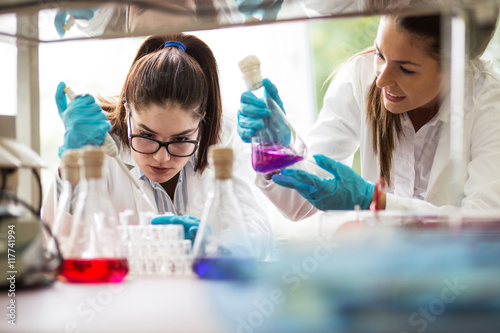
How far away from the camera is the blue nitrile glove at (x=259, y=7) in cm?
87

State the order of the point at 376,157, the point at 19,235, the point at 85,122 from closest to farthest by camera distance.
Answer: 1. the point at 19,235
2. the point at 85,122
3. the point at 376,157

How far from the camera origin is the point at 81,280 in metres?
0.84

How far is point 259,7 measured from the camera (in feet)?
2.89

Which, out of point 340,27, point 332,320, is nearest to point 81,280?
point 332,320

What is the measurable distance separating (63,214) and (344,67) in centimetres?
155

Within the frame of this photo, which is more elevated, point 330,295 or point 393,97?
point 393,97

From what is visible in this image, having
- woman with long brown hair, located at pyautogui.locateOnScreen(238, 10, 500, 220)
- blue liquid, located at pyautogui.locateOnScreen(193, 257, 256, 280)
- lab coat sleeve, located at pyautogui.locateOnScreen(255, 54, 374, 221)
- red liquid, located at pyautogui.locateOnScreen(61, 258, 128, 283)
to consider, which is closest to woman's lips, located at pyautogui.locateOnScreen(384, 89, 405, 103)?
woman with long brown hair, located at pyautogui.locateOnScreen(238, 10, 500, 220)

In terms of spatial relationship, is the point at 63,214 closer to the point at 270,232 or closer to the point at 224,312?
the point at 224,312

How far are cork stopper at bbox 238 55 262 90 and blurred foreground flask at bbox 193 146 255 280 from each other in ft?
1.03

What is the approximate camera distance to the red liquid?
2.75ft

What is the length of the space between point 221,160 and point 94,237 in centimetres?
25

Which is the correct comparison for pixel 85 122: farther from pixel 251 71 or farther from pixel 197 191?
pixel 197 191

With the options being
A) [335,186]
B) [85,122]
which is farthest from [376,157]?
[85,122]

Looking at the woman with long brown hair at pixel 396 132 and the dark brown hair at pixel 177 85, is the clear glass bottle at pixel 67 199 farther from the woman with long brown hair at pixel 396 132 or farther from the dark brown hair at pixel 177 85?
the dark brown hair at pixel 177 85
